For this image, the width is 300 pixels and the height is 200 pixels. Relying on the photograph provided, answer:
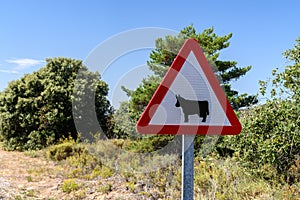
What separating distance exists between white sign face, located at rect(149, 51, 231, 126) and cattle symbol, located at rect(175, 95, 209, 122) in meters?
0.02

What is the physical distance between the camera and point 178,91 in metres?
2.45

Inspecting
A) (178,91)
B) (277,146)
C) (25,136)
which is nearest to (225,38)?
(277,146)

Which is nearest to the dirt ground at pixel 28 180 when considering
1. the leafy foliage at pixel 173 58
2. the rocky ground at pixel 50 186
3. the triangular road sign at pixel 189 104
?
the rocky ground at pixel 50 186

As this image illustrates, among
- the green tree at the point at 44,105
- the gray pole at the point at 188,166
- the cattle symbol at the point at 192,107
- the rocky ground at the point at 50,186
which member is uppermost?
the green tree at the point at 44,105

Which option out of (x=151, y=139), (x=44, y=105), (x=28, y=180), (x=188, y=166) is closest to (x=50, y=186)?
(x=28, y=180)

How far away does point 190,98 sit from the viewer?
2.46 m

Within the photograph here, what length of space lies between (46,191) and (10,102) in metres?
7.82

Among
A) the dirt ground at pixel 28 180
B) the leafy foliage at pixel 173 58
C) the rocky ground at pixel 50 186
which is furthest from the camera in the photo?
the leafy foliage at pixel 173 58

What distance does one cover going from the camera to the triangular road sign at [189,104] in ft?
7.88

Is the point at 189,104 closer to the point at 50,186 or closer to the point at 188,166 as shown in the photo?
the point at 188,166

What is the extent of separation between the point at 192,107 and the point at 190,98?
0.12m

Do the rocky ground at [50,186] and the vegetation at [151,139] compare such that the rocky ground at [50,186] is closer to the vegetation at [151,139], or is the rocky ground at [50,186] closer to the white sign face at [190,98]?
the vegetation at [151,139]

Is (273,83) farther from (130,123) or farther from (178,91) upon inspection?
(130,123)

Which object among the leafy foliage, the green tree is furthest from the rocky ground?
the green tree
